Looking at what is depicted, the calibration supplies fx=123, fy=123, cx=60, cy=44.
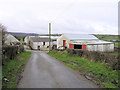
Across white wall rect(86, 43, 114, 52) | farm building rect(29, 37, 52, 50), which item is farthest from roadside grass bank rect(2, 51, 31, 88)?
farm building rect(29, 37, 52, 50)

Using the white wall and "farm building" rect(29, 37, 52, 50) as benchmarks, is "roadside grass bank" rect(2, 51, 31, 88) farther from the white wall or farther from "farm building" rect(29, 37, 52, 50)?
"farm building" rect(29, 37, 52, 50)

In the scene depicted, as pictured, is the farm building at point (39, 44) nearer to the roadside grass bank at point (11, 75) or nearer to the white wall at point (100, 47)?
the white wall at point (100, 47)

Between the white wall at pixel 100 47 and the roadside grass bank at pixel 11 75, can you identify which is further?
the white wall at pixel 100 47

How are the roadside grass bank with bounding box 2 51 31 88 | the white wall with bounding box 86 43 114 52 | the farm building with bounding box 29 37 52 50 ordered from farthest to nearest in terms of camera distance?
the farm building with bounding box 29 37 52 50 → the white wall with bounding box 86 43 114 52 → the roadside grass bank with bounding box 2 51 31 88

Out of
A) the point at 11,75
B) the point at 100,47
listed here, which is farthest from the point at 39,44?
the point at 11,75

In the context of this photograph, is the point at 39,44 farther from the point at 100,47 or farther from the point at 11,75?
the point at 11,75

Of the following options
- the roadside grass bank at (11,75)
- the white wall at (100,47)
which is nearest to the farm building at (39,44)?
the white wall at (100,47)

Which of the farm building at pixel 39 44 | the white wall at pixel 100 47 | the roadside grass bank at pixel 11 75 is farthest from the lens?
the farm building at pixel 39 44

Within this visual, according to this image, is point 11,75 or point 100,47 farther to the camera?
point 100,47

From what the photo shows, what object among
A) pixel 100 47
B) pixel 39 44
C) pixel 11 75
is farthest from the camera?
pixel 39 44

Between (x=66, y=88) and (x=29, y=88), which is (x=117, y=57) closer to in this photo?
(x=66, y=88)

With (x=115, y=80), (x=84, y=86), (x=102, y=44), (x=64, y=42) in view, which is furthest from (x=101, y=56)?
(x=64, y=42)

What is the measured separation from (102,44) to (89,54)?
59.7 ft

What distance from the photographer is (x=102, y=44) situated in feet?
97.9
